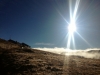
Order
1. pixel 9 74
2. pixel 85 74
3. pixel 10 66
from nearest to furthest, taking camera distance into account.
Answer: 1. pixel 9 74
2. pixel 85 74
3. pixel 10 66

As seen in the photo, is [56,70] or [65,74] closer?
[65,74]

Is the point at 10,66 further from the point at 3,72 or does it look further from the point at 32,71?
the point at 32,71

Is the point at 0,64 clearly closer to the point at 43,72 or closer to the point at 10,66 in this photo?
the point at 10,66

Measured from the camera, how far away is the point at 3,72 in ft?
79.8

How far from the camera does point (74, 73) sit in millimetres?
24828

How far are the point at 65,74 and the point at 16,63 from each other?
31.2 feet

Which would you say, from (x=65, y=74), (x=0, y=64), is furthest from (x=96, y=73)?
(x=0, y=64)

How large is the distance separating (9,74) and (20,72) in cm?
165

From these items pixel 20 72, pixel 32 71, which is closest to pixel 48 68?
pixel 32 71

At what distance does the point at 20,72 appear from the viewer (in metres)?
23.6

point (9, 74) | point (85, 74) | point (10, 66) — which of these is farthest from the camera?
point (10, 66)

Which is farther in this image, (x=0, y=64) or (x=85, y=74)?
(x=0, y=64)

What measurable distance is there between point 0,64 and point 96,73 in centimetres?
1698

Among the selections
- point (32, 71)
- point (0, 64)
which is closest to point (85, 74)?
point (32, 71)
